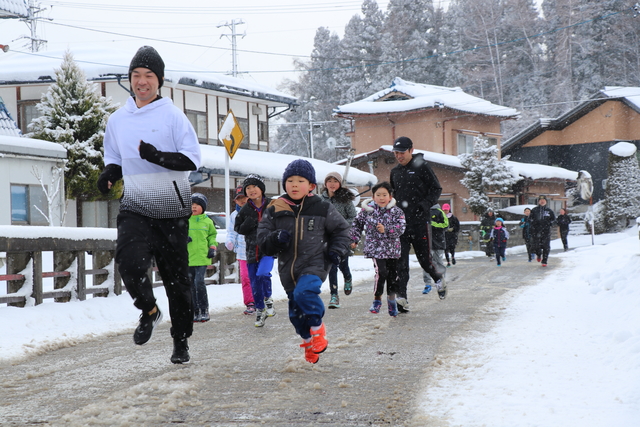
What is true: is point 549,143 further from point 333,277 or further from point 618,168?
point 333,277

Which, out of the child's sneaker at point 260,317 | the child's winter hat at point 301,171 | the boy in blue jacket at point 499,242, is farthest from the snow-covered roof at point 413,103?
the child's winter hat at point 301,171

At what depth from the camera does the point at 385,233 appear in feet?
26.0

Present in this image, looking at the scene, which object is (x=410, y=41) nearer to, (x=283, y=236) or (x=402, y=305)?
(x=402, y=305)

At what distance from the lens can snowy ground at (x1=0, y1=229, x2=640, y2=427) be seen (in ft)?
12.6

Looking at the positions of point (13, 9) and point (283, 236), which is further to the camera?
point (13, 9)

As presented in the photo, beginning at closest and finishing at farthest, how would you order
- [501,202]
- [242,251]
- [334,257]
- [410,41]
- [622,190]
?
1. [334,257]
2. [242,251]
3. [622,190]
4. [501,202]
5. [410,41]

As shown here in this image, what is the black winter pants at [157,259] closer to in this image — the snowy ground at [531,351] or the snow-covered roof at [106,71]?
the snowy ground at [531,351]

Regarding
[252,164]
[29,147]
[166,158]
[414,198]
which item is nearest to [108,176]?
[166,158]

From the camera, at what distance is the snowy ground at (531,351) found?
384cm

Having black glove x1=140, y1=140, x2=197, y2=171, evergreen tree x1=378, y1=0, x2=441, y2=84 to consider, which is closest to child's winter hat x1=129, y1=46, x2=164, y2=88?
black glove x1=140, y1=140, x2=197, y2=171

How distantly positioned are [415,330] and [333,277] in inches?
108

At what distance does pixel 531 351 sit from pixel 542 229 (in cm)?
1247

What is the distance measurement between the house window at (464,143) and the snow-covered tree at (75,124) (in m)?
23.2

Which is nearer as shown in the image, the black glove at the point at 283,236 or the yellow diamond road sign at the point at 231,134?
the black glove at the point at 283,236
